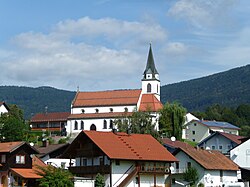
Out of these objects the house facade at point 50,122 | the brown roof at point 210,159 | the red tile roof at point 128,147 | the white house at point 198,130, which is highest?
the house facade at point 50,122

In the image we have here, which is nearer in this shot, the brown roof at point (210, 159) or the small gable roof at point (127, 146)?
the small gable roof at point (127, 146)

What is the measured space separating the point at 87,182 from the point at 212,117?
125072 millimetres

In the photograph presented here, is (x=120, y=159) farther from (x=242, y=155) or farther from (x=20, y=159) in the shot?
(x=242, y=155)

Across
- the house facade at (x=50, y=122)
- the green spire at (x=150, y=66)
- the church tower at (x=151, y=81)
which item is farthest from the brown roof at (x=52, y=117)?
the green spire at (x=150, y=66)

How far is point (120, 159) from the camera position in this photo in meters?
59.3

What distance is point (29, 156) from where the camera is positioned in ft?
209

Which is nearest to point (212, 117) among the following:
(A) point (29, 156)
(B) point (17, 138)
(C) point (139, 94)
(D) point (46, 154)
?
(C) point (139, 94)

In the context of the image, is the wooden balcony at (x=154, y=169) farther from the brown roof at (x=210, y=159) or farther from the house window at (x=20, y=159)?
the house window at (x=20, y=159)

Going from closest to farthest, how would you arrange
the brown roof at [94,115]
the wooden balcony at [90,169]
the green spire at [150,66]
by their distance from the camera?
1. the wooden balcony at [90,169]
2. the brown roof at [94,115]
3. the green spire at [150,66]

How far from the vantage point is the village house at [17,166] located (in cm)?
6044

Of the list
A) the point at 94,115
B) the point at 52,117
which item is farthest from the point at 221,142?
the point at 52,117

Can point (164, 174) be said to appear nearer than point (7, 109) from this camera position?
Yes

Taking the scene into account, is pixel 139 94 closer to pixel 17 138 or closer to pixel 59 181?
pixel 17 138

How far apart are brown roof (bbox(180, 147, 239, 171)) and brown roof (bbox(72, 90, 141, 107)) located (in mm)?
59302
